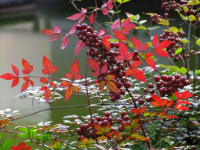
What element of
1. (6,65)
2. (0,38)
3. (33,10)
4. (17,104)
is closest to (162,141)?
(17,104)

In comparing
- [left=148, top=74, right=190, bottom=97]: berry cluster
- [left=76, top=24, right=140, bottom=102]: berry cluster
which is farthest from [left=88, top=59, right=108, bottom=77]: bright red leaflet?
[left=148, top=74, right=190, bottom=97]: berry cluster

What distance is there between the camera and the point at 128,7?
26.8 ft

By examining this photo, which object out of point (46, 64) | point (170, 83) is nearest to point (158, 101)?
point (170, 83)

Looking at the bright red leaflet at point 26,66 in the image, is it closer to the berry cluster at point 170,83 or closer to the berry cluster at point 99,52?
the berry cluster at point 99,52

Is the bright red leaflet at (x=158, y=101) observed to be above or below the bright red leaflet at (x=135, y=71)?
below

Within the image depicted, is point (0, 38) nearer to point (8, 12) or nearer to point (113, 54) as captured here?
point (8, 12)

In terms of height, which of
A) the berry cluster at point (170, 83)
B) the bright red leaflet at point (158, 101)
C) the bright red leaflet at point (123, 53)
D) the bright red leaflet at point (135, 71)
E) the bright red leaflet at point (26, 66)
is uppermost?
the bright red leaflet at point (123, 53)

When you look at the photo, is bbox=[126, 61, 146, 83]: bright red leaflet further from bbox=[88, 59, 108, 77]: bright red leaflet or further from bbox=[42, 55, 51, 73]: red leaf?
bbox=[42, 55, 51, 73]: red leaf

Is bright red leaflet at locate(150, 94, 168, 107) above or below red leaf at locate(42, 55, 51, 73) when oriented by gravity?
below

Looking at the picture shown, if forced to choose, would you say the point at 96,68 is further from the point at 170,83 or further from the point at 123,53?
the point at 170,83

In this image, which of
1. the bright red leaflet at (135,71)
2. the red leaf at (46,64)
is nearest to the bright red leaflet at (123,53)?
the bright red leaflet at (135,71)

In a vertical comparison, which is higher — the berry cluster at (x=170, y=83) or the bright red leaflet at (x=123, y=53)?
the bright red leaflet at (x=123, y=53)

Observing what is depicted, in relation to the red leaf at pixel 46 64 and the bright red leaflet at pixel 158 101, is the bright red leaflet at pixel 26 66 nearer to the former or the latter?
the red leaf at pixel 46 64

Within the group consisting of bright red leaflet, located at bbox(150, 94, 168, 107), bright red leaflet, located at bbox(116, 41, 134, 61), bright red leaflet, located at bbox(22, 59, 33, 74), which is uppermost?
bright red leaflet, located at bbox(116, 41, 134, 61)
